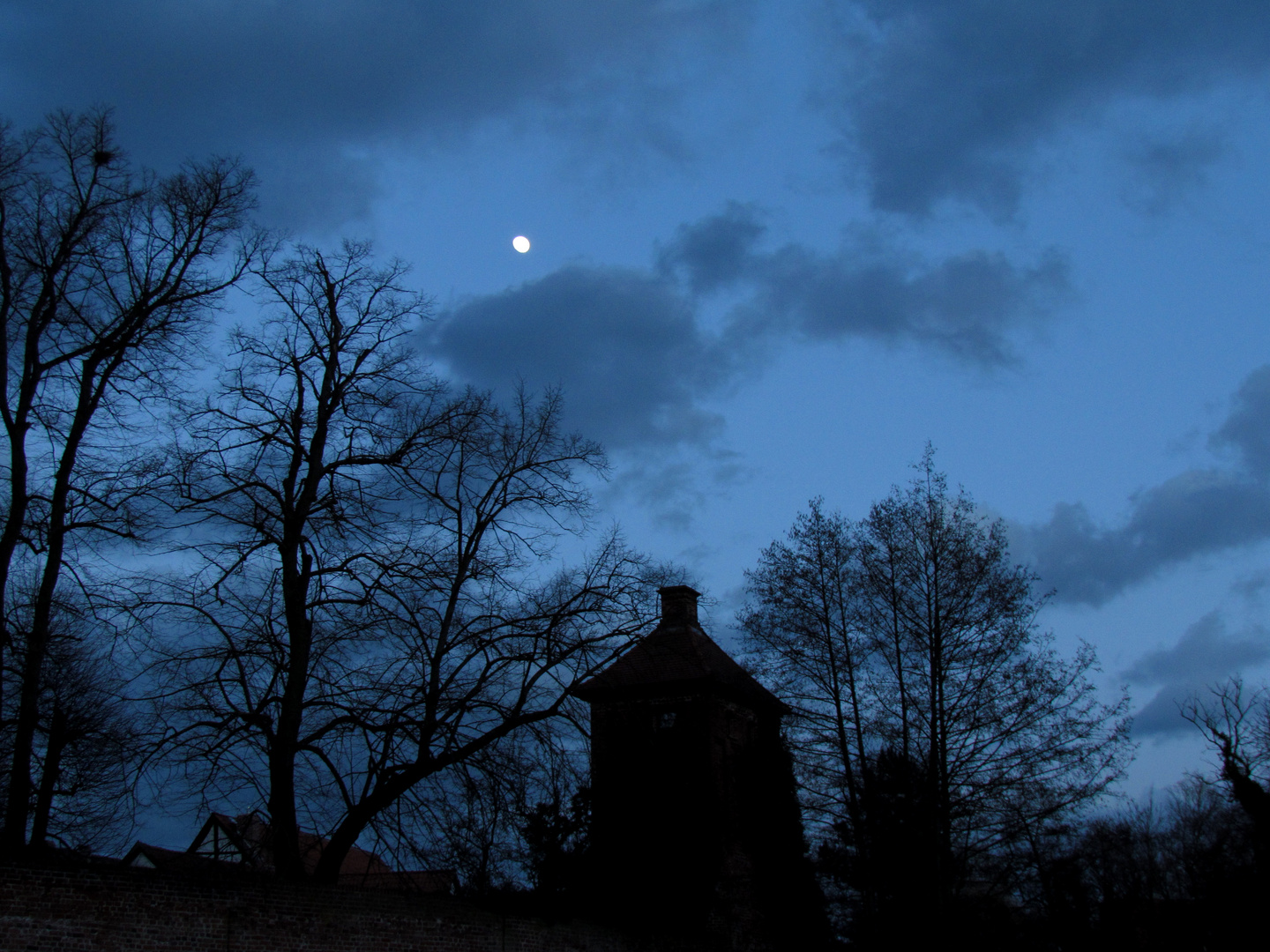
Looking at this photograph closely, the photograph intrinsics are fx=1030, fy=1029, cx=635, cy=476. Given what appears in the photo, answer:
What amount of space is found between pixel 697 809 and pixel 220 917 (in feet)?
49.6

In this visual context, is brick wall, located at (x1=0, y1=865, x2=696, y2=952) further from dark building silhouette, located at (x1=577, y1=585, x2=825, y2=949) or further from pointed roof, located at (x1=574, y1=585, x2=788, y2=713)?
pointed roof, located at (x1=574, y1=585, x2=788, y2=713)

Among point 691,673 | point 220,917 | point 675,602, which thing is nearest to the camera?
point 220,917

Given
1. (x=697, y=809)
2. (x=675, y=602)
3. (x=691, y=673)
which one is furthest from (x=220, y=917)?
(x=691, y=673)

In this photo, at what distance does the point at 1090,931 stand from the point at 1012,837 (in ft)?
36.5

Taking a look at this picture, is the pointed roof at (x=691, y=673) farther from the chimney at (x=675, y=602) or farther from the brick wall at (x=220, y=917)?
the brick wall at (x=220, y=917)

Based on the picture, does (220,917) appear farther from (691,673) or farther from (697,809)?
(691,673)

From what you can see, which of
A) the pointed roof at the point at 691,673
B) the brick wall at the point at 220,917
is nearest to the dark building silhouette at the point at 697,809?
the pointed roof at the point at 691,673

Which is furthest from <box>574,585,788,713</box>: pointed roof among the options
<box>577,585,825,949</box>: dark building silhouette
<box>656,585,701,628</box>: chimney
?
<box>656,585,701,628</box>: chimney

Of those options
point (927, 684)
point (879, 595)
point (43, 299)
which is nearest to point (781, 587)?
point (879, 595)

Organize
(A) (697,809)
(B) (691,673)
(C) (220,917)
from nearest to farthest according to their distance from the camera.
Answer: (C) (220,917) < (A) (697,809) < (B) (691,673)

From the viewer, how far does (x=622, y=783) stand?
25609 mm

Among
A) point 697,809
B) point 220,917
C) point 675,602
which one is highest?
point 675,602

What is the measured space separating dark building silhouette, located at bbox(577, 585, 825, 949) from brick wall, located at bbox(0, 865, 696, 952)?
4.49m

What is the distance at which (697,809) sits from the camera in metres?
25.7
